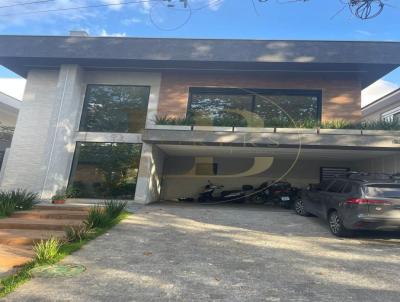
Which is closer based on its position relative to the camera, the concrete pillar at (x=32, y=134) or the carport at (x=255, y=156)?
the carport at (x=255, y=156)

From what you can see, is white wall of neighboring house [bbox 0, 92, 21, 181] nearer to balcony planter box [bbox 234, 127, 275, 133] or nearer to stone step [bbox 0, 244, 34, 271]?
stone step [bbox 0, 244, 34, 271]

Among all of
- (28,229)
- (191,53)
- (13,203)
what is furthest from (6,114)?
(28,229)

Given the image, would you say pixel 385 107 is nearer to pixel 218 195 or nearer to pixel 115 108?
pixel 218 195

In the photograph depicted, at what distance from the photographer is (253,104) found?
13414mm

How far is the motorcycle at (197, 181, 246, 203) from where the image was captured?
14891mm

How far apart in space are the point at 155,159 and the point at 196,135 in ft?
9.34

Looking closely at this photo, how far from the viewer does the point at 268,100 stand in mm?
13484

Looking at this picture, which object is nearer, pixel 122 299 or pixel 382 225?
pixel 122 299

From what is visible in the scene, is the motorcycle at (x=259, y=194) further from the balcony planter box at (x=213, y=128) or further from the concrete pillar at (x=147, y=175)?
the concrete pillar at (x=147, y=175)

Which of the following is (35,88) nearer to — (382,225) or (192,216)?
(192,216)

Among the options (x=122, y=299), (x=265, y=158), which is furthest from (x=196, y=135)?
(x=122, y=299)

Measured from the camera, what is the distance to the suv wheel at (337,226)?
291 inches

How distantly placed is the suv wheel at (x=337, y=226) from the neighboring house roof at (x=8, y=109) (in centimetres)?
1883

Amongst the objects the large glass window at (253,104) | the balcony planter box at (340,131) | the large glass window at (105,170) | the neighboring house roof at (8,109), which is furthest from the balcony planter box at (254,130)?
the neighboring house roof at (8,109)
